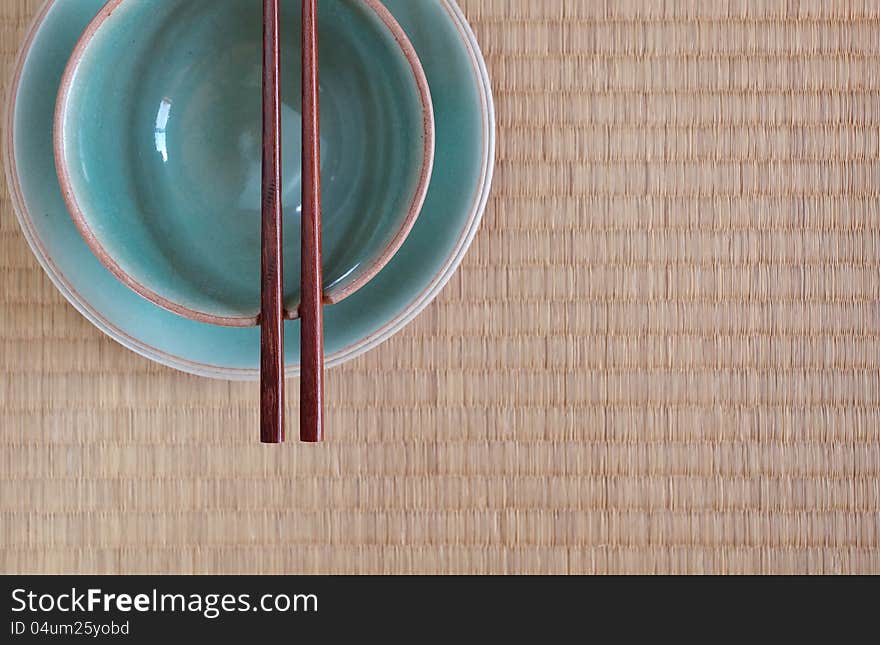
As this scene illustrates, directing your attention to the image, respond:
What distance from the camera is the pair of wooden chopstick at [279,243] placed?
1.63 feet

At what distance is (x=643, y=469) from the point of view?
59cm

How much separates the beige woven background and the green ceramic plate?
0.18 feet

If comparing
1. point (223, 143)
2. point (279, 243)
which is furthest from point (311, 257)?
point (223, 143)

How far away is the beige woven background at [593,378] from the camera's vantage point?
584 mm

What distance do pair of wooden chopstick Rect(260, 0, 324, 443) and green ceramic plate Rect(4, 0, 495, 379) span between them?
35 mm

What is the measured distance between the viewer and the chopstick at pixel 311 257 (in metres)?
0.49

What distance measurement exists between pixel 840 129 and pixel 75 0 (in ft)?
1.79

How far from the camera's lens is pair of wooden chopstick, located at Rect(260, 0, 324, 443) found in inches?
19.6

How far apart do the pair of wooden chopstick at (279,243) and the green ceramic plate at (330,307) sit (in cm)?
4

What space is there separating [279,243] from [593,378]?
250mm

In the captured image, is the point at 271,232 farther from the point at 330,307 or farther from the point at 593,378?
the point at 593,378

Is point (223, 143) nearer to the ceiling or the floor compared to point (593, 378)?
nearer to the ceiling

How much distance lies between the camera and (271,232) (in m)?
0.50

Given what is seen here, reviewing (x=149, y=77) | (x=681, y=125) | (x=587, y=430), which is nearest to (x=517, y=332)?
(x=587, y=430)
